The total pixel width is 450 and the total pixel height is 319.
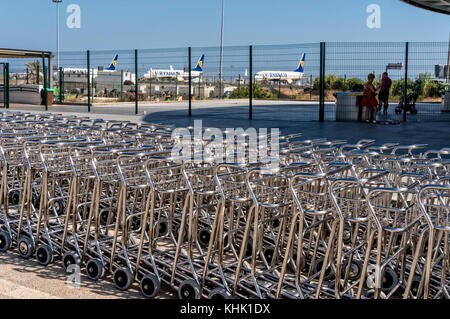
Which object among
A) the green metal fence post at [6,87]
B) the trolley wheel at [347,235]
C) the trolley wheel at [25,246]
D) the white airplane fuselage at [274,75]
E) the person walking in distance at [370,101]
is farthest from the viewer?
the green metal fence post at [6,87]

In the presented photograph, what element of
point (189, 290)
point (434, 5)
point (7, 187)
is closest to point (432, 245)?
point (189, 290)

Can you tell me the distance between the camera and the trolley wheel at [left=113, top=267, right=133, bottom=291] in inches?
175

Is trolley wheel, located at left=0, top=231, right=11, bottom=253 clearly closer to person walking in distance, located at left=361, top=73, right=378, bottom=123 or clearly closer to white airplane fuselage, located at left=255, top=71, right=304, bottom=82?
person walking in distance, located at left=361, top=73, right=378, bottom=123

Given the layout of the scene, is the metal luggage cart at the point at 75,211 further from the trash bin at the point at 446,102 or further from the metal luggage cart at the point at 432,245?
the trash bin at the point at 446,102

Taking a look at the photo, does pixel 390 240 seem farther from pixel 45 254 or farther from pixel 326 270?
pixel 45 254

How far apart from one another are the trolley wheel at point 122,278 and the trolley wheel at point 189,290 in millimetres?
445

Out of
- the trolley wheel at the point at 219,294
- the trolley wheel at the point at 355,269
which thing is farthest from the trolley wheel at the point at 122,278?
the trolley wheel at the point at 355,269

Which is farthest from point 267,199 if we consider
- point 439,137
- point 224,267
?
point 439,137

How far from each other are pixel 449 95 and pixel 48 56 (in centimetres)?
1594

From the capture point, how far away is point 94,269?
15.3 ft

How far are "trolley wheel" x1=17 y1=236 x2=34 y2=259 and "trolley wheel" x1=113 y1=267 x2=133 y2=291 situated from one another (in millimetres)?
1040

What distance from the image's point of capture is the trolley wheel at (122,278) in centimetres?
444

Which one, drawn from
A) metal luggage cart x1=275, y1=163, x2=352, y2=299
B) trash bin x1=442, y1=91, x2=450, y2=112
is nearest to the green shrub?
trash bin x1=442, y1=91, x2=450, y2=112
